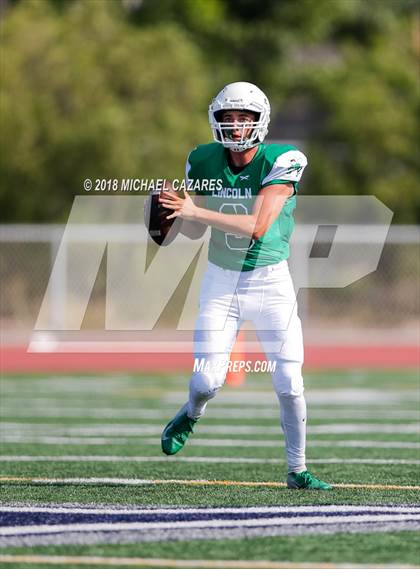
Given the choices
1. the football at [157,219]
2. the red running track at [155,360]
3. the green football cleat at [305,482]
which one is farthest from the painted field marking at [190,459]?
the red running track at [155,360]

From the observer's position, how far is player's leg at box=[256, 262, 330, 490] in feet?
18.6

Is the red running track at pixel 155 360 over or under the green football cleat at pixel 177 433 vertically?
over

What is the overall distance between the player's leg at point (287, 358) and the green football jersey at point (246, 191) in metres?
0.12

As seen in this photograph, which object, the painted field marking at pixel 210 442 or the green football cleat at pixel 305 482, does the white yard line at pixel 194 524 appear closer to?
the green football cleat at pixel 305 482

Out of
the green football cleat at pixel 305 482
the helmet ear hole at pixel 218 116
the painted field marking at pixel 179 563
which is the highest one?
the helmet ear hole at pixel 218 116

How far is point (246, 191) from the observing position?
5.82 meters

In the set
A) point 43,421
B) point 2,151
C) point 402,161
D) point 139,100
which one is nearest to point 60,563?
point 43,421

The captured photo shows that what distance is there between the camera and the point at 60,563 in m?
3.97

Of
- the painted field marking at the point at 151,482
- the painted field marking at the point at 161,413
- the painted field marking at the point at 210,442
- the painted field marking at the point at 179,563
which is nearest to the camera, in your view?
the painted field marking at the point at 179,563

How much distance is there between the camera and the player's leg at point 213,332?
570 centimetres

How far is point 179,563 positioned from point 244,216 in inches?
77.4

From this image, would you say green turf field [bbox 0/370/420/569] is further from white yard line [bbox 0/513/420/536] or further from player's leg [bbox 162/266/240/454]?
player's leg [bbox 162/266/240/454]

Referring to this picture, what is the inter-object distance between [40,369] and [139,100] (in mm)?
6501

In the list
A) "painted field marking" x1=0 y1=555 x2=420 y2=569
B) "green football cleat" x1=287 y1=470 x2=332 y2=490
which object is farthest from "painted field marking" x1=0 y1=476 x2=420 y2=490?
"painted field marking" x1=0 y1=555 x2=420 y2=569
